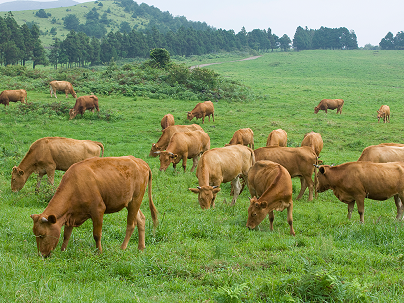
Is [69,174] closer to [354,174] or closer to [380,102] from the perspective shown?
[354,174]

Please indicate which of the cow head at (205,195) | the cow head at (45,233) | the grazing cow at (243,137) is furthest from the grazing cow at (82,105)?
the cow head at (45,233)

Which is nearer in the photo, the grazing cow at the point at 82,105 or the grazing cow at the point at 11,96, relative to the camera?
the grazing cow at the point at 82,105

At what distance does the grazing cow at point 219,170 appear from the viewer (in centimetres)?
993

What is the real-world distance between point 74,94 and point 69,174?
83.8ft

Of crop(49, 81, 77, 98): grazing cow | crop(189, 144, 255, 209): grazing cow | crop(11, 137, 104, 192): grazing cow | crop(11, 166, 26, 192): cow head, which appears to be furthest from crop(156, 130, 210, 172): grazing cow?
crop(49, 81, 77, 98): grazing cow

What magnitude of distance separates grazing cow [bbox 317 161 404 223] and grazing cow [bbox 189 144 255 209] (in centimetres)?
330

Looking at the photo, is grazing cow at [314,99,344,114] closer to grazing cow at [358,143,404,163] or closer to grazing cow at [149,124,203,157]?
grazing cow at [149,124,203,157]

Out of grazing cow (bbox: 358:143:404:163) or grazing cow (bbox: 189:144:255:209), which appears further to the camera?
grazing cow (bbox: 358:143:404:163)

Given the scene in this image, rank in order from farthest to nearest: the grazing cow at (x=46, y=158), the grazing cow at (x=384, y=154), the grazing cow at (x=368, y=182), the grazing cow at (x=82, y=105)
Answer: the grazing cow at (x=82, y=105), the grazing cow at (x=384, y=154), the grazing cow at (x=46, y=158), the grazing cow at (x=368, y=182)

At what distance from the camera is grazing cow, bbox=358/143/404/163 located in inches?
454

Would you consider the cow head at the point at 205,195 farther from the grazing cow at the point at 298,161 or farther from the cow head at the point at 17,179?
the cow head at the point at 17,179

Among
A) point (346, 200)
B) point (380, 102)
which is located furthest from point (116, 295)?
point (380, 102)

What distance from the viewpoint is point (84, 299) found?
436cm

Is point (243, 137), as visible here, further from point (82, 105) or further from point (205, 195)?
point (82, 105)
